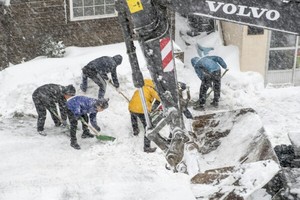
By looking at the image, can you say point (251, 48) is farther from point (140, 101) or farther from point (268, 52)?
point (140, 101)

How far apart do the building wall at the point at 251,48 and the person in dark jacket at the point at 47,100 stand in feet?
16.7

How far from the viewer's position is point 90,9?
13.2 m

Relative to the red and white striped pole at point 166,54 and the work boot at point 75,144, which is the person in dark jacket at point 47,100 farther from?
the red and white striped pole at point 166,54

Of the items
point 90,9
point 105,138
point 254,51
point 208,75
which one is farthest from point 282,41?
point 105,138

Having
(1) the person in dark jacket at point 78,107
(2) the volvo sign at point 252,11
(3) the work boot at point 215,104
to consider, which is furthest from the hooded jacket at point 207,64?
(2) the volvo sign at point 252,11

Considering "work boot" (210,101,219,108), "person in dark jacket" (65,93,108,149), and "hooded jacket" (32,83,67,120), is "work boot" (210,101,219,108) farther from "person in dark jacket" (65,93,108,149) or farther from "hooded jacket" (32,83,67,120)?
"hooded jacket" (32,83,67,120)

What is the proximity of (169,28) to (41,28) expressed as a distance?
8809mm

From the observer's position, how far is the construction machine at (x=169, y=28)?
427 cm

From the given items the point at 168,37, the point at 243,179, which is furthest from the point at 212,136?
the point at 168,37

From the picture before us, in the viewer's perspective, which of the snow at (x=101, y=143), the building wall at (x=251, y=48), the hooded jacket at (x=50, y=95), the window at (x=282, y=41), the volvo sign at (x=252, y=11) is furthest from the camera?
the window at (x=282, y=41)

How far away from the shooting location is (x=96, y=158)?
27.8ft

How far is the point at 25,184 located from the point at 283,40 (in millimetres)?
8076

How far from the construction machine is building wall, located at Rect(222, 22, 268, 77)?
753 centimetres

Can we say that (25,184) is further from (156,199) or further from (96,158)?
(156,199)
